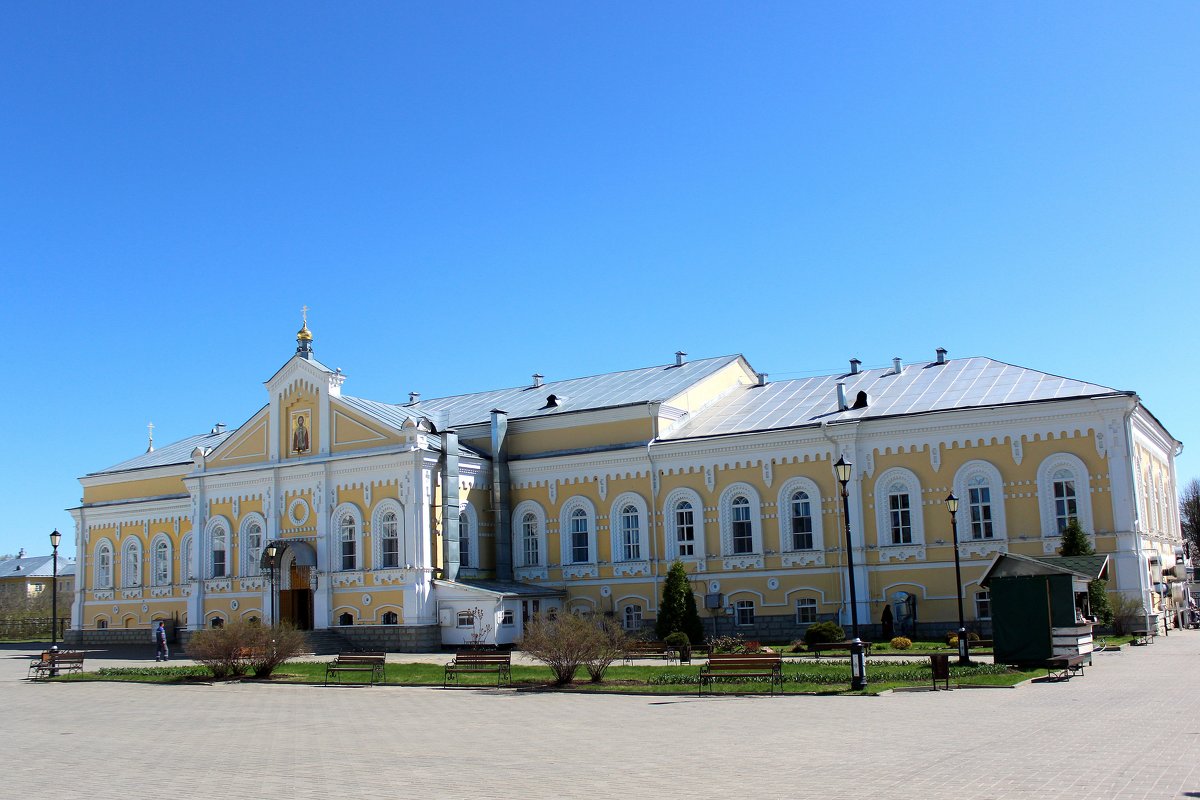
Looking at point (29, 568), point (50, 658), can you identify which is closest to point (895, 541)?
point (50, 658)

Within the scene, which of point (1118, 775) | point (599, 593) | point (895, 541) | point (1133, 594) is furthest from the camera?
point (599, 593)

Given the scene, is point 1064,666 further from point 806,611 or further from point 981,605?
point 806,611

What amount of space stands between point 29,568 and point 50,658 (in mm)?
63611

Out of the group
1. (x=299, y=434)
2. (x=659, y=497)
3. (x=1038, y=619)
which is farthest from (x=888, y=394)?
(x=299, y=434)

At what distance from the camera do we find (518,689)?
2502cm

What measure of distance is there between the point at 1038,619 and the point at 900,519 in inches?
492

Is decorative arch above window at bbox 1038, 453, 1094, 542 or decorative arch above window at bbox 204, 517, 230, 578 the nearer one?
decorative arch above window at bbox 1038, 453, 1094, 542

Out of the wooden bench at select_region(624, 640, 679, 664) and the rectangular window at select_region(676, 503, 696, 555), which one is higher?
the rectangular window at select_region(676, 503, 696, 555)

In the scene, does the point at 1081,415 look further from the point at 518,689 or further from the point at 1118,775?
the point at 1118,775

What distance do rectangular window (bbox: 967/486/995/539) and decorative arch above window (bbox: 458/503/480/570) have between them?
1866 cm

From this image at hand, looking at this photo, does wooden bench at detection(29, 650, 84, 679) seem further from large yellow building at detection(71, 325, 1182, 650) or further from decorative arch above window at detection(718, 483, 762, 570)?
decorative arch above window at detection(718, 483, 762, 570)

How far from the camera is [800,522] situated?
125 feet

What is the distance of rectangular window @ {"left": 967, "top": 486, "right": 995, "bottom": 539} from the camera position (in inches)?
1384

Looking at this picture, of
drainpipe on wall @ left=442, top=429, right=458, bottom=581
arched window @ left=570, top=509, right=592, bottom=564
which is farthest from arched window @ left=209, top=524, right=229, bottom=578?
arched window @ left=570, top=509, right=592, bottom=564
